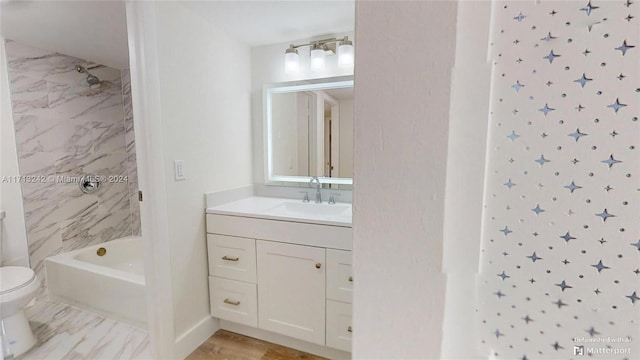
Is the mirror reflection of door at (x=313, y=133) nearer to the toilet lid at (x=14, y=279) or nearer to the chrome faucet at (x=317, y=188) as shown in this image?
the chrome faucet at (x=317, y=188)

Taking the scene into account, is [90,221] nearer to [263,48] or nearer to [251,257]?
[251,257]

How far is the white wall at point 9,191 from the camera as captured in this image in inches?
78.9

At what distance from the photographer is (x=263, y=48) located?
2141 mm

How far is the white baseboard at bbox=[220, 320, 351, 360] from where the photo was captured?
1663mm

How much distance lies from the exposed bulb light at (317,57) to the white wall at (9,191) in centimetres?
217

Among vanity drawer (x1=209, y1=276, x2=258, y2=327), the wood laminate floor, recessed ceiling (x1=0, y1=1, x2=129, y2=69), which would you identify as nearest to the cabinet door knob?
vanity drawer (x1=209, y1=276, x2=258, y2=327)

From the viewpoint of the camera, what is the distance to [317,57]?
1959 millimetres

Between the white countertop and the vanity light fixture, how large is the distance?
957 mm

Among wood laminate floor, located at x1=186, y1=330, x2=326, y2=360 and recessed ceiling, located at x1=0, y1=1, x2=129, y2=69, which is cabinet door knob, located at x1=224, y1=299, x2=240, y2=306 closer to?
wood laminate floor, located at x1=186, y1=330, x2=326, y2=360

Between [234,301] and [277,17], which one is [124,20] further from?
[234,301]

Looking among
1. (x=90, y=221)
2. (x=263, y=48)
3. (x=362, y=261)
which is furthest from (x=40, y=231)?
(x=362, y=261)

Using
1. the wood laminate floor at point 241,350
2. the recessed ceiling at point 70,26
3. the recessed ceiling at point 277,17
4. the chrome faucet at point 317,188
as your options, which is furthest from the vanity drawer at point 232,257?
A: the recessed ceiling at point 70,26

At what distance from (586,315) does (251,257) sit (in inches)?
64.9

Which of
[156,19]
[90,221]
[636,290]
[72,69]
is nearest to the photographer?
[636,290]
